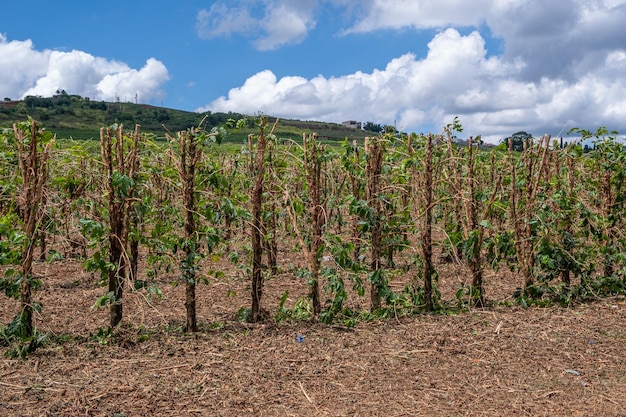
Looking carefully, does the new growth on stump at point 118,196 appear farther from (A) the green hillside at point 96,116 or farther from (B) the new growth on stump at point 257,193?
(A) the green hillside at point 96,116

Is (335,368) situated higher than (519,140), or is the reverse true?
(519,140)

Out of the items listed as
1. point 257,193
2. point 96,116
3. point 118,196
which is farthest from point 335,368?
point 96,116

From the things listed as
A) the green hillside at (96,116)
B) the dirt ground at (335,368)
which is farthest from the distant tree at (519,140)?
the green hillside at (96,116)

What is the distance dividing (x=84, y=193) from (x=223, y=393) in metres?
2.37

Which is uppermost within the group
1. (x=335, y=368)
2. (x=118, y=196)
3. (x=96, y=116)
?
(x=96, y=116)

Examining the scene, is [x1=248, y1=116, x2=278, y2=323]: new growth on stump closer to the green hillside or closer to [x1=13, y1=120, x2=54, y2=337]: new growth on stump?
[x1=13, y1=120, x2=54, y2=337]: new growth on stump

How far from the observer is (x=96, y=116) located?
84500 millimetres

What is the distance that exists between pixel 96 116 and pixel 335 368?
88.7 meters

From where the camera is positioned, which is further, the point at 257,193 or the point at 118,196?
the point at 257,193

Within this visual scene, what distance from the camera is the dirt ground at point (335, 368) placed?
370cm

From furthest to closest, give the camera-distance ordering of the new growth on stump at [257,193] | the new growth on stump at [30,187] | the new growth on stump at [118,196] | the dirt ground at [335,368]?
the new growth on stump at [257,193] < the new growth on stump at [118,196] < the new growth on stump at [30,187] < the dirt ground at [335,368]

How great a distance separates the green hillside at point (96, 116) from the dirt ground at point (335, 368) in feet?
213

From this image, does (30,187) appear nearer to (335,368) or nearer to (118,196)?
(118,196)

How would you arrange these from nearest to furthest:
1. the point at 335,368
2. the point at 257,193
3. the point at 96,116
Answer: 1. the point at 335,368
2. the point at 257,193
3. the point at 96,116
